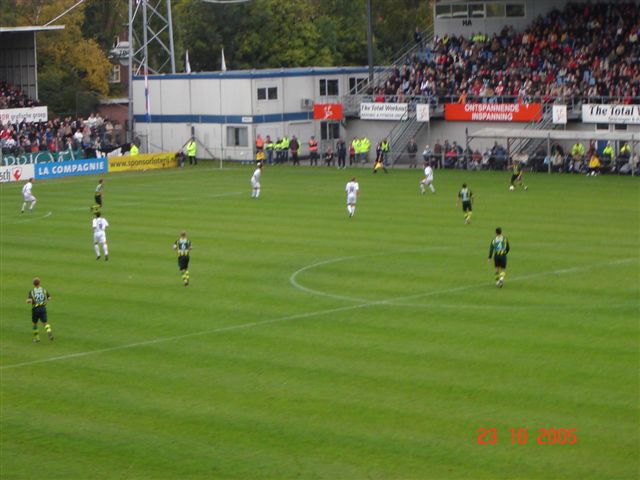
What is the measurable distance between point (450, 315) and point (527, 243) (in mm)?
11649

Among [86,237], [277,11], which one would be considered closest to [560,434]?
[86,237]

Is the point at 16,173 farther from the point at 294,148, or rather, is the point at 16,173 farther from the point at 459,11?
the point at 459,11

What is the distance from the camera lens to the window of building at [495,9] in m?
77.4

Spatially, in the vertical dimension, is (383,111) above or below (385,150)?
above

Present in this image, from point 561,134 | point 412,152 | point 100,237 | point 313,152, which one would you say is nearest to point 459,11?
point 412,152

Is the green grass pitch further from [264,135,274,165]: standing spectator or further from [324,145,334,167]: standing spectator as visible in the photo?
[264,135,274,165]: standing spectator

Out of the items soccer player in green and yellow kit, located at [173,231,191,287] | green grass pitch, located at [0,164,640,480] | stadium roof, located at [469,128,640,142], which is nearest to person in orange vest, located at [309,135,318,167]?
stadium roof, located at [469,128,640,142]

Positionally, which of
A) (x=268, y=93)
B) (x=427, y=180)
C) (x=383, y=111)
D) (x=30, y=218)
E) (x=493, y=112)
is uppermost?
(x=268, y=93)

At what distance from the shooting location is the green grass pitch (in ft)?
68.4

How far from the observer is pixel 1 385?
85.5 ft

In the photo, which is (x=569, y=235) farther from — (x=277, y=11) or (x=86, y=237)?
(x=277, y=11)

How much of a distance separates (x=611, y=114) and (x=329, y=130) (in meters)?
20.8

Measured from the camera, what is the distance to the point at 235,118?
247ft

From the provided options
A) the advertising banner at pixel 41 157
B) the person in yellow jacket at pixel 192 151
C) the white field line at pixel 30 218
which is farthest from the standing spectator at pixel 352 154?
the white field line at pixel 30 218
